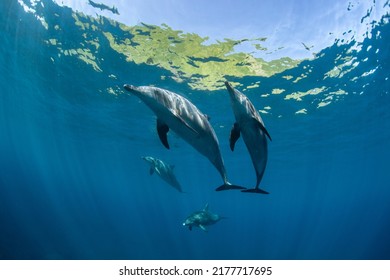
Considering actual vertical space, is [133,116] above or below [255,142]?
above

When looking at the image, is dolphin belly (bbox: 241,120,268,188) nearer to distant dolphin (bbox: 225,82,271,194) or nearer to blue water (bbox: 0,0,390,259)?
distant dolphin (bbox: 225,82,271,194)

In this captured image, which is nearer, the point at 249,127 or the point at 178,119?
the point at 178,119

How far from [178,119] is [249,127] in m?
1.30

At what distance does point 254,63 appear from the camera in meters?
14.1

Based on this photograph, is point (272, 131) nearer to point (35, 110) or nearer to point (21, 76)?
point (21, 76)

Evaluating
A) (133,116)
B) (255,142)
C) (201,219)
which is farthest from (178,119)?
(133,116)

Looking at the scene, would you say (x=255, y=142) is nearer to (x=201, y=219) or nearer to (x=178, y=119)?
(x=178, y=119)

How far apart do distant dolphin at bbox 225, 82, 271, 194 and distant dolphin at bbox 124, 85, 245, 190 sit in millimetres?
620

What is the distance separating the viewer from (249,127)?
464 centimetres

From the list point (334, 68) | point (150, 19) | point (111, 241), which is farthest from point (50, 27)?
point (111, 241)

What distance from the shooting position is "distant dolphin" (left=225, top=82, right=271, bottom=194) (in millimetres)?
Answer: 4297

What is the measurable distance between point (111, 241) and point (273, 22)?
97.7 feet

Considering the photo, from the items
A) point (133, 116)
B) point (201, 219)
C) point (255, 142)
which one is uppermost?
point (133, 116)

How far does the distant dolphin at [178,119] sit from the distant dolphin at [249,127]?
2.03 ft
